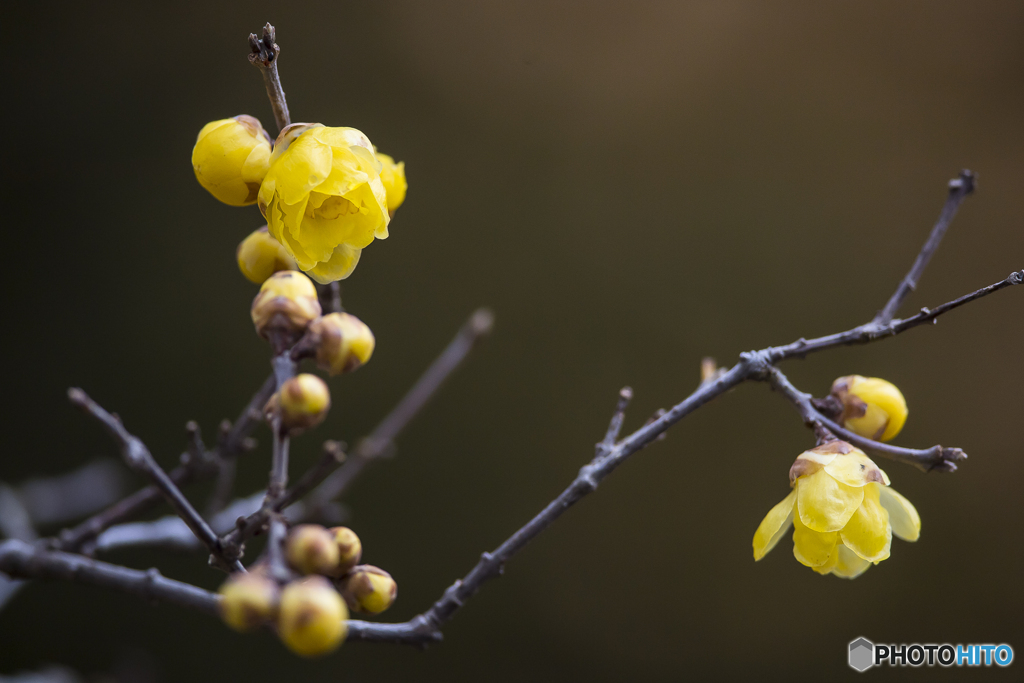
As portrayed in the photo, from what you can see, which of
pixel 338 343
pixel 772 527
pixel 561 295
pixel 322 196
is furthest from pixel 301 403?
pixel 561 295

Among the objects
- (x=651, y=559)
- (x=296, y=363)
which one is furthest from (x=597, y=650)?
(x=296, y=363)

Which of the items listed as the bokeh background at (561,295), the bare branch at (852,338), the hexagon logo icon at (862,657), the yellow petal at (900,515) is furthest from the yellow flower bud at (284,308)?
the bokeh background at (561,295)

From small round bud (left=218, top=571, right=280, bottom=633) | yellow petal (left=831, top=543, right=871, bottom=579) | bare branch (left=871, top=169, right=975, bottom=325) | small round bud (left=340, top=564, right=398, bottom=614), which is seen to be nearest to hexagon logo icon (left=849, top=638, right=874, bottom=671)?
yellow petal (left=831, top=543, right=871, bottom=579)

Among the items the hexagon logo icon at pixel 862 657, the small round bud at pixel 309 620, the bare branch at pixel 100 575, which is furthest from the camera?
the hexagon logo icon at pixel 862 657

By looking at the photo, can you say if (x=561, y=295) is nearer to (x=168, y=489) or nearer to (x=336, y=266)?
(x=336, y=266)

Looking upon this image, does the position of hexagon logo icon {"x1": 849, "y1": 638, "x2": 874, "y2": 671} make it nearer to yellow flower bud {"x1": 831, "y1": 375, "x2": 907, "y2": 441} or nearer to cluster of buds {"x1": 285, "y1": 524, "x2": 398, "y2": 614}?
yellow flower bud {"x1": 831, "y1": 375, "x2": 907, "y2": 441}

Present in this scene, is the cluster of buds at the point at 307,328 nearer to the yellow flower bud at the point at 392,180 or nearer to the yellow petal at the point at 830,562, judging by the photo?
the yellow flower bud at the point at 392,180
